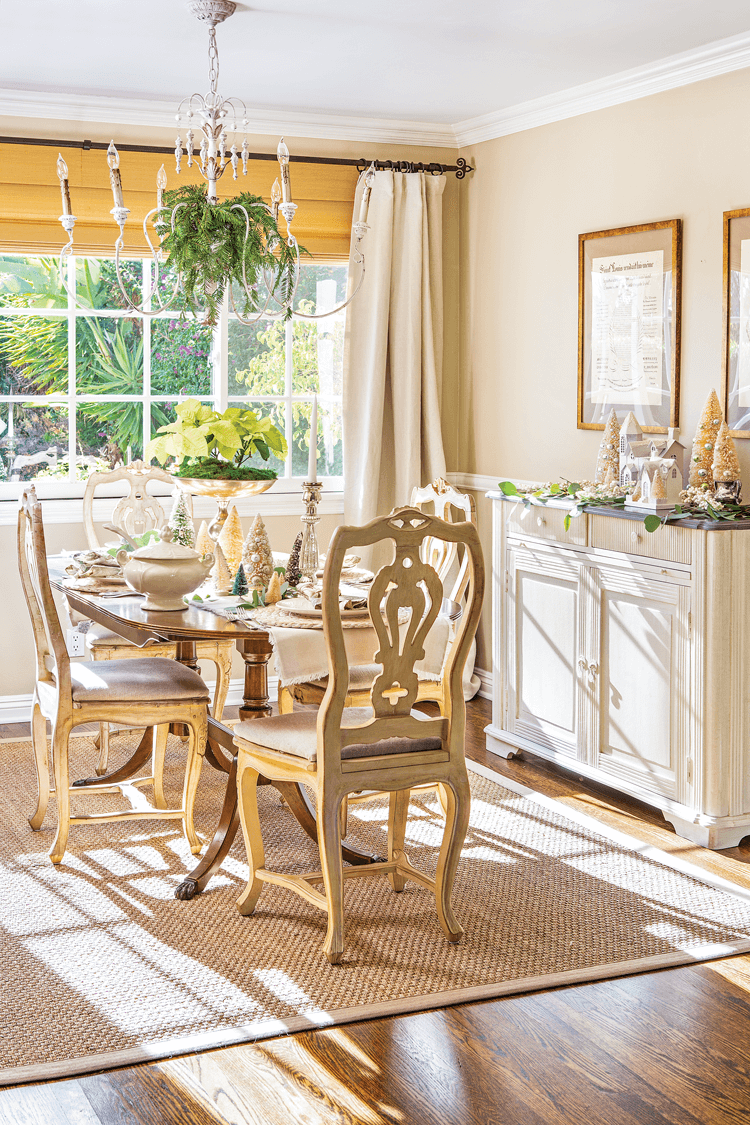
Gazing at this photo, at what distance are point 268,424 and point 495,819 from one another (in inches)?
57.5

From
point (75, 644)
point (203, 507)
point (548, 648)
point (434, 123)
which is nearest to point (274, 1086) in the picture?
point (548, 648)

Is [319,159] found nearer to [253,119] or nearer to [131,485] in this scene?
[253,119]

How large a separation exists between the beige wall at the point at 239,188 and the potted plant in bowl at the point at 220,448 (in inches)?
59.0

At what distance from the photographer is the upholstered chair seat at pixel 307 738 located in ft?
8.98

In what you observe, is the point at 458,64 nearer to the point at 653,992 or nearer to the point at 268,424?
the point at 268,424

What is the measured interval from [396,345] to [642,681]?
220cm

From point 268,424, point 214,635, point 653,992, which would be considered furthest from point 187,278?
point 653,992

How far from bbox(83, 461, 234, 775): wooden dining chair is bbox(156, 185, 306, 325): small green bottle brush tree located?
0.97m

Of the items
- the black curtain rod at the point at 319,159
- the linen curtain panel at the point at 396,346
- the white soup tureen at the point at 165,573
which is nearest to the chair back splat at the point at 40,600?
the white soup tureen at the point at 165,573

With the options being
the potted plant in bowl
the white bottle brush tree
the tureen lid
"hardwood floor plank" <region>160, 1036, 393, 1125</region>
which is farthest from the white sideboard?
"hardwood floor plank" <region>160, 1036, 393, 1125</region>

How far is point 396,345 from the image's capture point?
5.26 meters

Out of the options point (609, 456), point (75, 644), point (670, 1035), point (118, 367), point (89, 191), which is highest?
point (89, 191)

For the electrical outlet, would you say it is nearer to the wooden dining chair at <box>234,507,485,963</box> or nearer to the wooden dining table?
the wooden dining table

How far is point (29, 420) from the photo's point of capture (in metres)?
4.95
